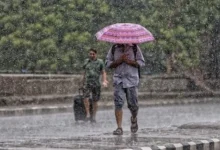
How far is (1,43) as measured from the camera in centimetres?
3731

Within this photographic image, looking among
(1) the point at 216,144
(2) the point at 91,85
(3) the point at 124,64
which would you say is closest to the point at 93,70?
(2) the point at 91,85

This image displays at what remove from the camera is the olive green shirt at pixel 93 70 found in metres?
20.0

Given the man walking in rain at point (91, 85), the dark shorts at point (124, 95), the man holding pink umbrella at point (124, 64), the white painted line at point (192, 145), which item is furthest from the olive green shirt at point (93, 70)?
the white painted line at point (192, 145)

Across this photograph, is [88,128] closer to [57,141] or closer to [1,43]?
[57,141]

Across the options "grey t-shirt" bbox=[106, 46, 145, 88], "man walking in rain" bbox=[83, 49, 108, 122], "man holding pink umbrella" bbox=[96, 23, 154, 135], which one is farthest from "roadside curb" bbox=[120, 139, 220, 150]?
"man walking in rain" bbox=[83, 49, 108, 122]

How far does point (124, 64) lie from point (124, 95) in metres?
0.49

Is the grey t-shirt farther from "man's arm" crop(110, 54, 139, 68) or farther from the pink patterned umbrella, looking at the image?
the pink patterned umbrella

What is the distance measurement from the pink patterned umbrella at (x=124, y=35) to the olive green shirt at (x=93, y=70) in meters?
5.15

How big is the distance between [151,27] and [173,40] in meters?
1.07

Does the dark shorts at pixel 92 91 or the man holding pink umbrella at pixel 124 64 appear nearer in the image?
the man holding pink umbrella at pixel 124 64

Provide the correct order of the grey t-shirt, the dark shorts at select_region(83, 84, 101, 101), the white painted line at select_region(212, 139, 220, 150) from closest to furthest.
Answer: the white painted line at select_region(212, 139, 220, 150) < the grey t-shirt < the dark shorts at select_region(83, 84, 101, 101)

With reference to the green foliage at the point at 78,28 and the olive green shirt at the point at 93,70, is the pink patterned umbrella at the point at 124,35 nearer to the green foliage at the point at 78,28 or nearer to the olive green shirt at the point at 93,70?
the olive green shirt at the point at 93,70

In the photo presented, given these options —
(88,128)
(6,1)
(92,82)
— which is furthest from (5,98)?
(6,1)

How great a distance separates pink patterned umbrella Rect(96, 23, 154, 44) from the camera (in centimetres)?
1438
